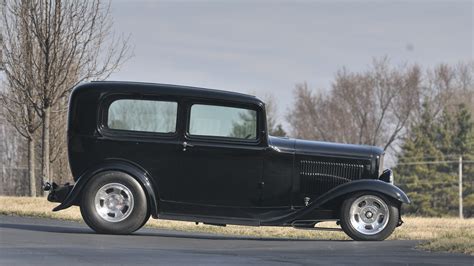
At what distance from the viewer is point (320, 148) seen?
35.0 feet

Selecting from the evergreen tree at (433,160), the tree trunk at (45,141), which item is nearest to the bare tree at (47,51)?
the tree trunk at (45,141)

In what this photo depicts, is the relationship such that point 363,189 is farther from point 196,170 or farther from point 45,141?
point 45,141

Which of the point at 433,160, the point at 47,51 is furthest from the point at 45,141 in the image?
the point at 433,160

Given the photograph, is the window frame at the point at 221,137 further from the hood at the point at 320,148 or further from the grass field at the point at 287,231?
the grass field at the point at 287,231

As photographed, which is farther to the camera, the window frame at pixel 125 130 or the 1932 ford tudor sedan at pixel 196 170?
the window frame at pixel 125 130

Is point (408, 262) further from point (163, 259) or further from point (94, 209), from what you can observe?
point (94, 209)

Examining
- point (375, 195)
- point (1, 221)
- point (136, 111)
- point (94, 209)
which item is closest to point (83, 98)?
point (136, 111)

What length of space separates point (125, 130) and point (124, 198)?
0.91 metres

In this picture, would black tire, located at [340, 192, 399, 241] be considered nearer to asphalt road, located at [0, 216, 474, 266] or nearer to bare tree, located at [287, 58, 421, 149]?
asphalt road, located at [0, 216, 474, 266]

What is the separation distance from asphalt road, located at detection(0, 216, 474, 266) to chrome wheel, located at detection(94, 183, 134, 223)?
1.02ft

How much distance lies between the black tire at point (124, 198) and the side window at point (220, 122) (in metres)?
1.07

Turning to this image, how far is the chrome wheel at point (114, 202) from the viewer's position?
32.8ft

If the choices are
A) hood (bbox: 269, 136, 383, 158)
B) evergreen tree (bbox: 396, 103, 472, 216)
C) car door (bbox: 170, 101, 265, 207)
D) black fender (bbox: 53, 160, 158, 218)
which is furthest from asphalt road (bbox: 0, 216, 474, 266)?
evergreen tree (bbox: 396, 103, 472, 216)

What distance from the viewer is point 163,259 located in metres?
7.38
